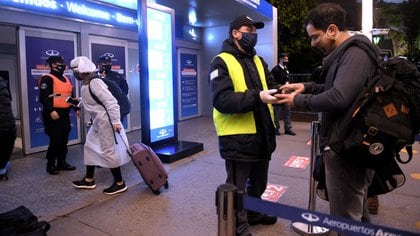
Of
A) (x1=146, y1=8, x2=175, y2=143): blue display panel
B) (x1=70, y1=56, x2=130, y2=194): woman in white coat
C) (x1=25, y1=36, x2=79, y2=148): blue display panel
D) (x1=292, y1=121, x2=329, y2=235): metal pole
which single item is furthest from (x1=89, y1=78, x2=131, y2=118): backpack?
(x1=292, y1=121, x2=329, y2=235): metal pole

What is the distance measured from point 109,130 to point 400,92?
10.4 ft

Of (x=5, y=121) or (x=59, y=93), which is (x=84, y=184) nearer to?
(x=5, y=121)

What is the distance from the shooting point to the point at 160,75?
18.8 feet

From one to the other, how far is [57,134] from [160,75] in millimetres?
1799

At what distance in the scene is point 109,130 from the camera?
13.5 ft

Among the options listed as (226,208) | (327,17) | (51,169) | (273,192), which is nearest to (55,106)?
(51,169)

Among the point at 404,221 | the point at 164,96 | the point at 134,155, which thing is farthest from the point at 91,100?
the point at 404,221

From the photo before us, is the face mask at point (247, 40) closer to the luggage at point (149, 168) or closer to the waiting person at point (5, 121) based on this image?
the luggage at point (149, 168)

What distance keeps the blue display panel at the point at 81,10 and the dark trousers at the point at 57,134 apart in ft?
6.45

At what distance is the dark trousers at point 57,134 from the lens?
496 centimetres

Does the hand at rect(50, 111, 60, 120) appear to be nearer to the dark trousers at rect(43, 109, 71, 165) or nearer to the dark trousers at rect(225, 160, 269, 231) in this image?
the dark trousers at rect(43, 109, 71, 165)

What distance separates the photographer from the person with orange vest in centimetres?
490

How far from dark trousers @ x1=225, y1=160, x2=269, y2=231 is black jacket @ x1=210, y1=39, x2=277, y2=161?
0.33 ft

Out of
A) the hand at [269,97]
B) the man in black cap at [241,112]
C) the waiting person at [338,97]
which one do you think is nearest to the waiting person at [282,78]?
the man in black cap at [241,112]
